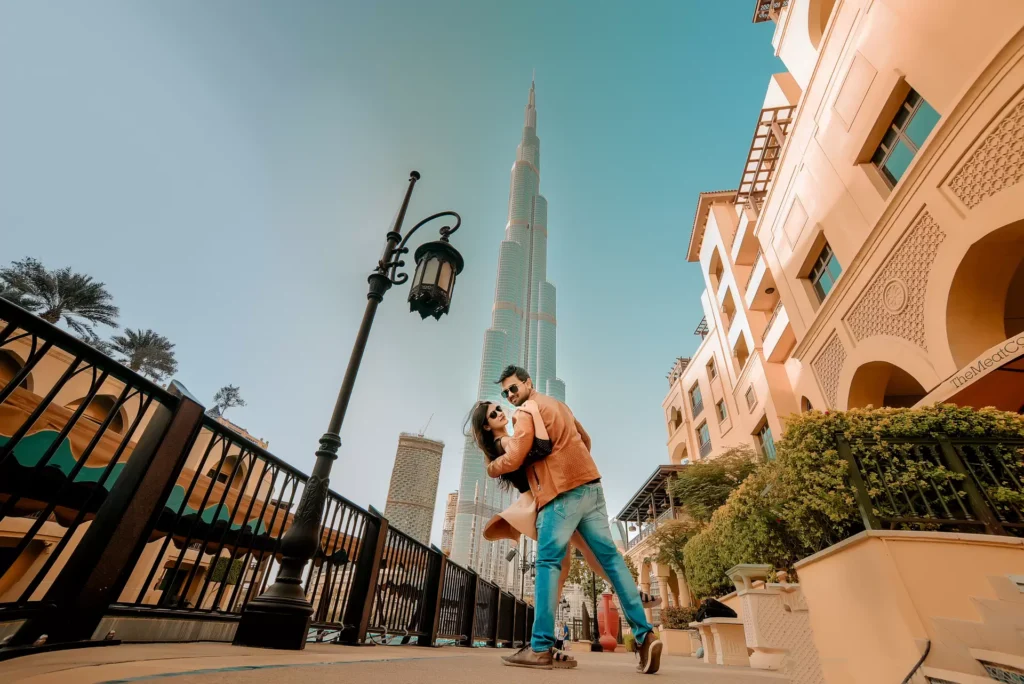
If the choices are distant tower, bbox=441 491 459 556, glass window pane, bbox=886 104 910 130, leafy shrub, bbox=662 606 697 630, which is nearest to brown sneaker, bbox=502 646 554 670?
glass window pane, bbox=886 104 910 130

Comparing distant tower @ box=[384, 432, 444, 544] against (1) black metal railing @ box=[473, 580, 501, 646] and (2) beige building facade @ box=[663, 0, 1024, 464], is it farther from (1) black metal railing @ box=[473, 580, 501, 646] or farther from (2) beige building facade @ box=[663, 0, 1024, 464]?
(2) beige building facade @ box=[663, 0, 1024, 464]

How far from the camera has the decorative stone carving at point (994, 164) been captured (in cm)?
530

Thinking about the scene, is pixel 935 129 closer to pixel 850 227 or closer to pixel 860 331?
pixel 850 227

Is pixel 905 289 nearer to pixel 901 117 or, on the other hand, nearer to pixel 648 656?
pixel 901 117

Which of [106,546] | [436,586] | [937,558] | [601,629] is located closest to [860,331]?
[937,558]

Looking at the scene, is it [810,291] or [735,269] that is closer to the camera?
[810,291]

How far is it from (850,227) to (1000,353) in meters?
4.28

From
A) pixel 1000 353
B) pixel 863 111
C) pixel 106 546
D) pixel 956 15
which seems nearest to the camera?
pixel 106 546

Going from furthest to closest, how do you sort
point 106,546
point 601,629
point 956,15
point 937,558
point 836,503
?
point 601,629 → point 956,15 → point 836,503 → point 937,558 → point 106,546

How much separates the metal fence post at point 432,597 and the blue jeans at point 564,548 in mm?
3225

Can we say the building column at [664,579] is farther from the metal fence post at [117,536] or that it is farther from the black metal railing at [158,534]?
the metal fence post at [117,536]

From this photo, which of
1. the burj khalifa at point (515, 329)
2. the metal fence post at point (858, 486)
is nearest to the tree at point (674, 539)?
the metal fence post at point (858, 486)

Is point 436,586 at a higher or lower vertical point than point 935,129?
lower

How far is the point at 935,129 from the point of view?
6379 mm
